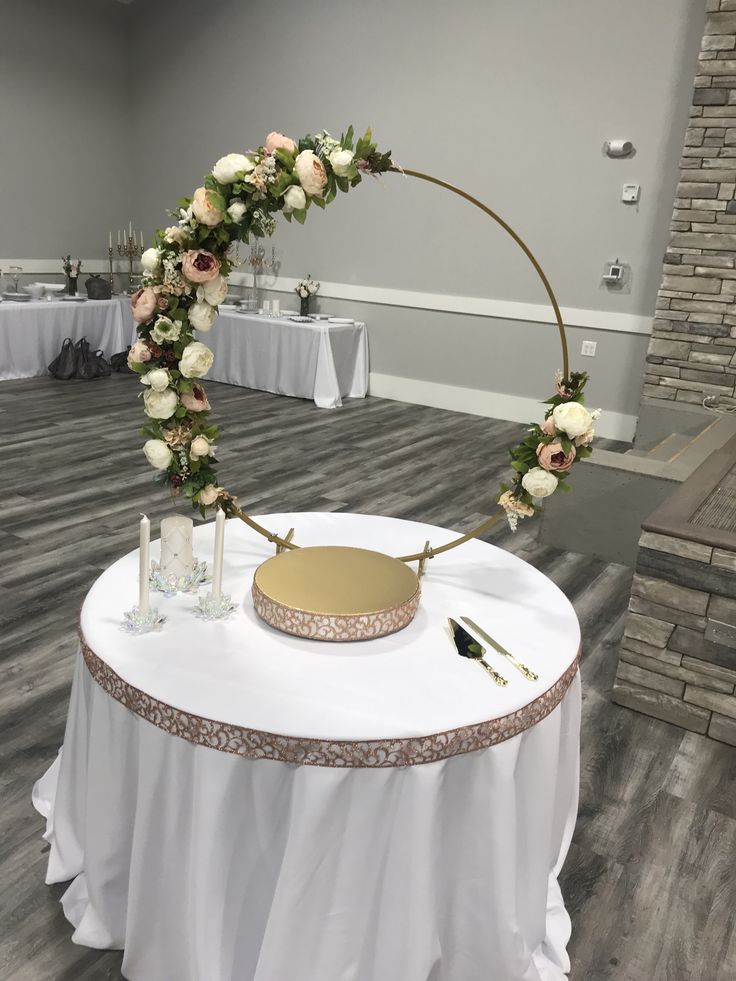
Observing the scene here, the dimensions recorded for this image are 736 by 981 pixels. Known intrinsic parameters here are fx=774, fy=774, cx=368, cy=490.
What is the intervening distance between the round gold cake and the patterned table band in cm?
27

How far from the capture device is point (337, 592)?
1412 millimetres

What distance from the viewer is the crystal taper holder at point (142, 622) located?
134cm

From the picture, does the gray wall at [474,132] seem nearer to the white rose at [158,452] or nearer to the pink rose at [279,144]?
the pink rose at [279,144]

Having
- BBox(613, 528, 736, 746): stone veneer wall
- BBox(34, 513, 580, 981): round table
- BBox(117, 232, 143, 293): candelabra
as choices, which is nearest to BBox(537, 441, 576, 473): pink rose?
BBox(34, 513, 580, 981): round table

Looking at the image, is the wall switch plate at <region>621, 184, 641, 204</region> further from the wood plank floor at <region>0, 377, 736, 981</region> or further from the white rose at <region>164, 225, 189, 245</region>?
the white rose at <region>164, 225, 189, 245</region>

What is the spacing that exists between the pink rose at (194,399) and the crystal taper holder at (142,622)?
1.28 feet

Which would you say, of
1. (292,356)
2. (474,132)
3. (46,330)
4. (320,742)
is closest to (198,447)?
(320,742)

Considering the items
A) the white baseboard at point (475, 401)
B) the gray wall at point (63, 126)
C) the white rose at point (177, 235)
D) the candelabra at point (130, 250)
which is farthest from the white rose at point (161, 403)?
the gray wall at point (63, 126)

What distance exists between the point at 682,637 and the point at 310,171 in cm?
165

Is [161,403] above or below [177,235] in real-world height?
below

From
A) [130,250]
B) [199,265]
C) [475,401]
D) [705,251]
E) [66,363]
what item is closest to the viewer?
[199,265]

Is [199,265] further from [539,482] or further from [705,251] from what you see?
A: [705,251]

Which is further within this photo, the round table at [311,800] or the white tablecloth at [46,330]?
the white tablecloth at [46,330]

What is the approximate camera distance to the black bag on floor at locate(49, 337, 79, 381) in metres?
6.36
